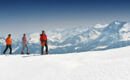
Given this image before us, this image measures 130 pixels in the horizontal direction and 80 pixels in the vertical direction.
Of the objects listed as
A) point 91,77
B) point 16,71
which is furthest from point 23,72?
point 91,77

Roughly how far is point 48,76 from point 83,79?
6.85ft

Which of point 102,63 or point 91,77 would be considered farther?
point 102,63

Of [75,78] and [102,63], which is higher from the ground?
[102,63]

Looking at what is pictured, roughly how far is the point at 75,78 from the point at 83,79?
0.45 meters

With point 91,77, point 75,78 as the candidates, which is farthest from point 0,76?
point 91,77

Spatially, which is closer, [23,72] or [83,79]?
[83,79]

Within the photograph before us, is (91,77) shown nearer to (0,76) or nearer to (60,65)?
(60,65)

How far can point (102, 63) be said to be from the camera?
32.1 feet

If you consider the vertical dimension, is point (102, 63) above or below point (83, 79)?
above

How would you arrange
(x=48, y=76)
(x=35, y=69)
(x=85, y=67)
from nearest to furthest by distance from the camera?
(x=48, y=76) → (x=85, y=67) → (x=35, y=69)

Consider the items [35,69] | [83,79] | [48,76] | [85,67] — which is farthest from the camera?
[35,69]

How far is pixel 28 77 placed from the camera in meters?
8.93

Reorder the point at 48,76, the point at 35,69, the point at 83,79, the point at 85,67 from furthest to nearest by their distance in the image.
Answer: the point at 35,69
the point at 85,67
the point at 48,76
the point at 83,79

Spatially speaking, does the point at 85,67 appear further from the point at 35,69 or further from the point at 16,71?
the point at 16,71
